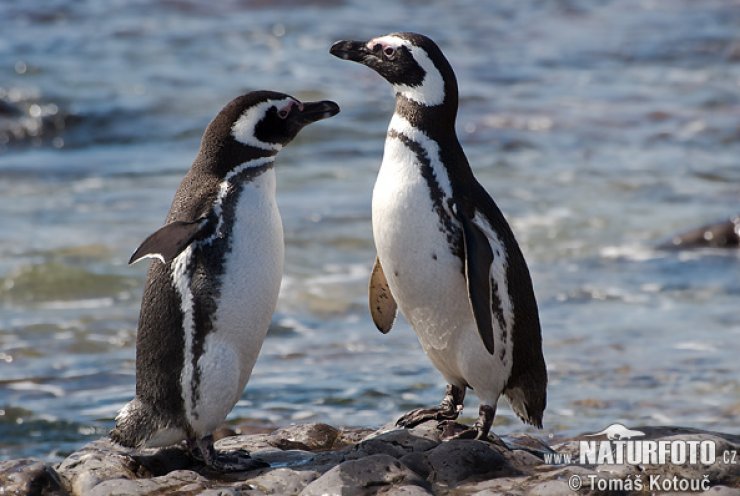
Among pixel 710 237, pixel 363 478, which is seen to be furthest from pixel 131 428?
pixel 710 237

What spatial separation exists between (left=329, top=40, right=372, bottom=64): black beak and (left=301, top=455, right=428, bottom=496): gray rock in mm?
1753

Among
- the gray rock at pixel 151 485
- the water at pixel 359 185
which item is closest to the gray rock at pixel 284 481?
the gray rock at pixel 151 485

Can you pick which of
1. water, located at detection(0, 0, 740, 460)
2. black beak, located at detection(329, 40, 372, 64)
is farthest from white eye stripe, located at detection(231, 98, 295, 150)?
water, located at detection(0, 0, 740, 460)

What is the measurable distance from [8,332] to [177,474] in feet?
14.3

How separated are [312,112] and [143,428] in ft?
4.82

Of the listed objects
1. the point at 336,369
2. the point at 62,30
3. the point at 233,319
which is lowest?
the point at 336,369

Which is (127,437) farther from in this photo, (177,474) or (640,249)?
(640,249)

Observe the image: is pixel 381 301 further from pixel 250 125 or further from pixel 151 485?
pixel 151 485

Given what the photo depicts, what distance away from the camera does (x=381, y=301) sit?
6273 millimetres

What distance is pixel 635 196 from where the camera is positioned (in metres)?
13.0

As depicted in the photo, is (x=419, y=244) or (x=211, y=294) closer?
(x=211, y=294)

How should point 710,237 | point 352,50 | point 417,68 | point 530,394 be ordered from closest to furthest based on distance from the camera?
point 417,68, point 530,394, point 352,50, point 710,237

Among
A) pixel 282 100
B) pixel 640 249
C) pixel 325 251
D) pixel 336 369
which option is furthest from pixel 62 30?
pixel 282 100

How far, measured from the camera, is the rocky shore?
516 centimetres
